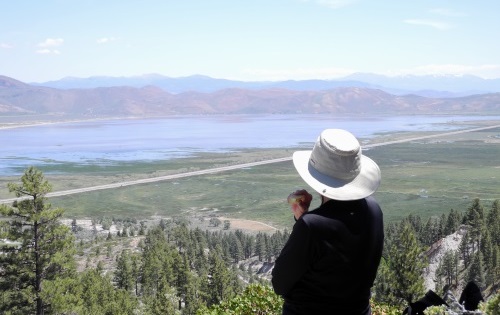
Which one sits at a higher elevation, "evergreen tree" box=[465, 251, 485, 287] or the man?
the man

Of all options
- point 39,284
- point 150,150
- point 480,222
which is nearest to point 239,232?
point 480,222

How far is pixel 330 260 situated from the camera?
288cm

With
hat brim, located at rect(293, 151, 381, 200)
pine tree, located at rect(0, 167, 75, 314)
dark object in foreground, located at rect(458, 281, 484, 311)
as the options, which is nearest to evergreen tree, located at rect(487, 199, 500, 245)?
pine tree, located at rect(0, 167, 75, 314)

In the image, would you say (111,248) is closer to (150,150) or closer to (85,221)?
(85,221)

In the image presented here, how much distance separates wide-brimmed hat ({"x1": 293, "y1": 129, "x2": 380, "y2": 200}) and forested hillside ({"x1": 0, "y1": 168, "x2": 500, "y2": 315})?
46.2 inches

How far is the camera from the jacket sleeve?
2.82 meters

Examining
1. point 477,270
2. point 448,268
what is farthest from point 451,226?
point 477,270

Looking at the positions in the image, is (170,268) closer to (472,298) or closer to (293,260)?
(472,298)

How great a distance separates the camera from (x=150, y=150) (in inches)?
6250

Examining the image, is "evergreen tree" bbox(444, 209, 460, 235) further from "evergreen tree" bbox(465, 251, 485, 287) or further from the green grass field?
the green grass field

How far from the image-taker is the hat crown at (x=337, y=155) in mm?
2996

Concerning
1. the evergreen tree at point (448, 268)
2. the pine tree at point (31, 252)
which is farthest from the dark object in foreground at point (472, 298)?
the evergreen tree at point (448, 268)

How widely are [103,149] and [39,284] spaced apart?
15132 cm

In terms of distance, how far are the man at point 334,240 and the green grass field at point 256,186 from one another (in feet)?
236
